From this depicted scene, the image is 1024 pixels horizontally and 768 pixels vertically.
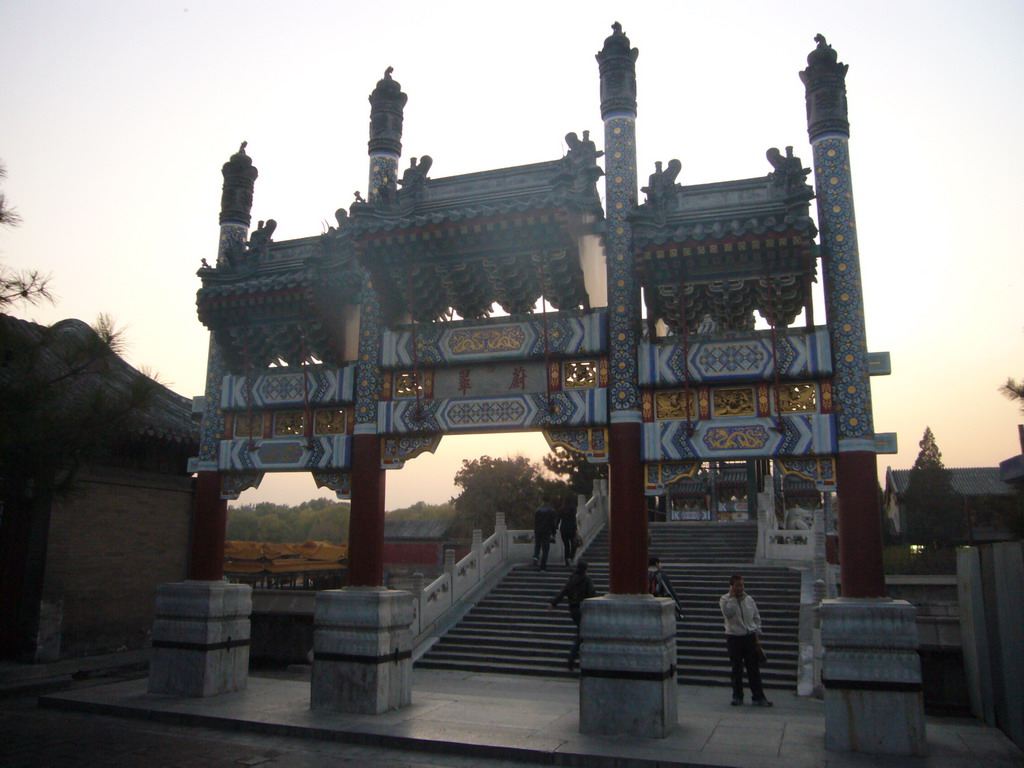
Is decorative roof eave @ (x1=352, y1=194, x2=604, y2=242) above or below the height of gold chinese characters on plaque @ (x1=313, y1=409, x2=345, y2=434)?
above

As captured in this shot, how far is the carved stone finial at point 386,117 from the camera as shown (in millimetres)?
11688

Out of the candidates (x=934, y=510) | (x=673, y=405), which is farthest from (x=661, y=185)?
(x=934, y=510)

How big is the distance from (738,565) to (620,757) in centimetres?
1199

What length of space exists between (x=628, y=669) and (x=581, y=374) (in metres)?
3.51

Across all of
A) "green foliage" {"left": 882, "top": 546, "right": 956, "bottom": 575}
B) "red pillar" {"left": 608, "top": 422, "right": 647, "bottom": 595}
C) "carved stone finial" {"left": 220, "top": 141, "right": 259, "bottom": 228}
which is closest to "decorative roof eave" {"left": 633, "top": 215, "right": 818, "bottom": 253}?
"red pillar" {"left": 608, "top": 422, "right": 647, "bottom": 595}

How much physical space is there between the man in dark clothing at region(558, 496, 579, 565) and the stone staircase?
32 centimetres

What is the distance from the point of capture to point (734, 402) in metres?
9.02

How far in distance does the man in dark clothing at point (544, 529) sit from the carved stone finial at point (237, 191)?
33.0 feet

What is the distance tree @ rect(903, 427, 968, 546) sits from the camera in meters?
47.5

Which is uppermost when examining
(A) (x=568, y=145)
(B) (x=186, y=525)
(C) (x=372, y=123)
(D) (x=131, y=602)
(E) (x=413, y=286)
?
(C) (x=372, y=123)

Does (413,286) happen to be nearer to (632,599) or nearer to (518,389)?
(518,389)

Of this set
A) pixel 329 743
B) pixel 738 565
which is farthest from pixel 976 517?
pixel 329 743

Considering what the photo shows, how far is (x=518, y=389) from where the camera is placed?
9906mm

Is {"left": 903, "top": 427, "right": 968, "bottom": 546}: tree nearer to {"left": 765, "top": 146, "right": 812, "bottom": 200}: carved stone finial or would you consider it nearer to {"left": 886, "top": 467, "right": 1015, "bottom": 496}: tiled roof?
{"left": 886, "top": 467, "right": 1015, "bottom": 496}: tiled roof
